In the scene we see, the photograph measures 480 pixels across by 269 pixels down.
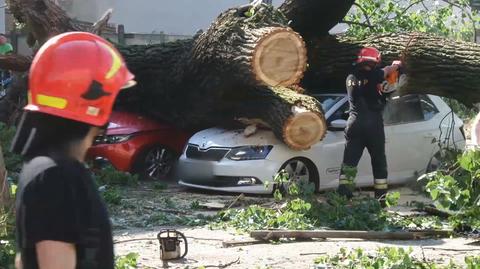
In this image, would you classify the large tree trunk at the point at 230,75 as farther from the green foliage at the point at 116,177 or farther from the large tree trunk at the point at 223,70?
the green foliage at the point at 116,177

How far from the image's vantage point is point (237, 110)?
33.7ft

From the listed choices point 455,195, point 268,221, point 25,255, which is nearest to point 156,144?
point 268,221

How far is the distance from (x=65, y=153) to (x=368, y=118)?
6.85 m

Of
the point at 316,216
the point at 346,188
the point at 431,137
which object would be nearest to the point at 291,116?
the point at 346,188

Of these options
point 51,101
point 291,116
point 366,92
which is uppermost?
point 366,92

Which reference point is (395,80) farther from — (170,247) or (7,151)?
(7,151)

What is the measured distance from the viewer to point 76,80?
2289mm

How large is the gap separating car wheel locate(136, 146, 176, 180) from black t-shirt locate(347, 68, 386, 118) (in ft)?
11.4

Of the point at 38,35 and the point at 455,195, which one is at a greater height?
the point at 38,35

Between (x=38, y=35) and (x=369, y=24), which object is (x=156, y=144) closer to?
(x=38, y=35)

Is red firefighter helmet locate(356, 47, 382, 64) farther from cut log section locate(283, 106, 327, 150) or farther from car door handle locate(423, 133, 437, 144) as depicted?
car door handle locate(423, 133, 437, 144)

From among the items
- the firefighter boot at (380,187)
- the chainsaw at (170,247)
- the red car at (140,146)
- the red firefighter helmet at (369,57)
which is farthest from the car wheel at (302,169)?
the chainsaw at (170,247)

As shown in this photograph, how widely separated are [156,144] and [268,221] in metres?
3.94

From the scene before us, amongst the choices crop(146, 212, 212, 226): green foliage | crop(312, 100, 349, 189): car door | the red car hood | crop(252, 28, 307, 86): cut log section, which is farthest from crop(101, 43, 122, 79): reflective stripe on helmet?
the red car hood
